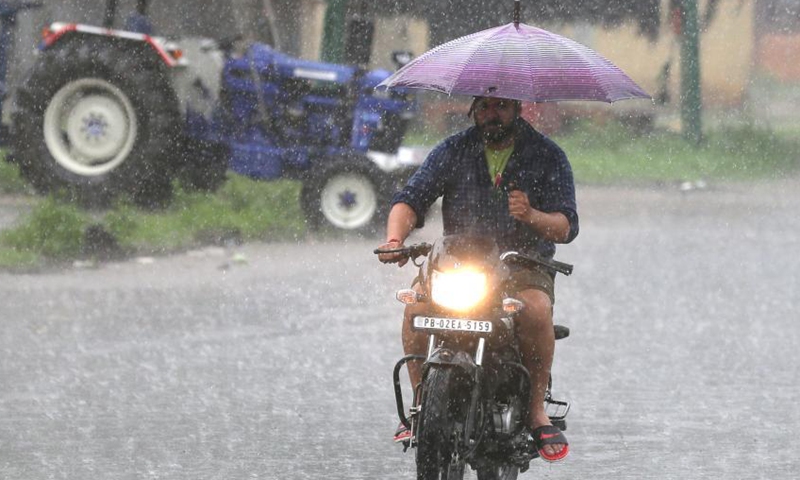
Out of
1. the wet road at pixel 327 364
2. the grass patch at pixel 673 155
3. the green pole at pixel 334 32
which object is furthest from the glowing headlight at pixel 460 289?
the grass patch at pixel 673 155

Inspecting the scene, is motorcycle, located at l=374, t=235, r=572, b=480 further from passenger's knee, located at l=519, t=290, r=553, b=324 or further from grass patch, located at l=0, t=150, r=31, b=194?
grass patch, located at l=0, t=150, r=31, b=194

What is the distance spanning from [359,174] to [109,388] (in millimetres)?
7113

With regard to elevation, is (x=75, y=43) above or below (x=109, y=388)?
above

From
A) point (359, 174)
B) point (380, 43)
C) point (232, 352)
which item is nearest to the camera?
point (232, 352)

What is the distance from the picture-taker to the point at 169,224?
52.4ft

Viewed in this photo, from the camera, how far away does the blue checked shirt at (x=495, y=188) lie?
6945 mm

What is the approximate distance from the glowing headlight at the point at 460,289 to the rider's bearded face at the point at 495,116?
73cm

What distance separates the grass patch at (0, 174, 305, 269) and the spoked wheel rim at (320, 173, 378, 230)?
31 cm

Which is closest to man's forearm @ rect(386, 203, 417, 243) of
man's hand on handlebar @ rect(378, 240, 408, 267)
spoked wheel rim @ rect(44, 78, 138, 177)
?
man's hand on handlebar @ rect(378, 240, 408, 267)

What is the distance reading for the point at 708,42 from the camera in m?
26.9

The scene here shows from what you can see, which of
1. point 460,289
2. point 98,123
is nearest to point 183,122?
point 98,123

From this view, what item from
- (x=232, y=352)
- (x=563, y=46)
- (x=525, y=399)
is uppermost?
(x=563, y=46)

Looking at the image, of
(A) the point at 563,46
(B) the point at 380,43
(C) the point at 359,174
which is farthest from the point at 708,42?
(A) the point at 563,46

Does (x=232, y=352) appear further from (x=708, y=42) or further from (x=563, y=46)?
(x=708, y=42)
